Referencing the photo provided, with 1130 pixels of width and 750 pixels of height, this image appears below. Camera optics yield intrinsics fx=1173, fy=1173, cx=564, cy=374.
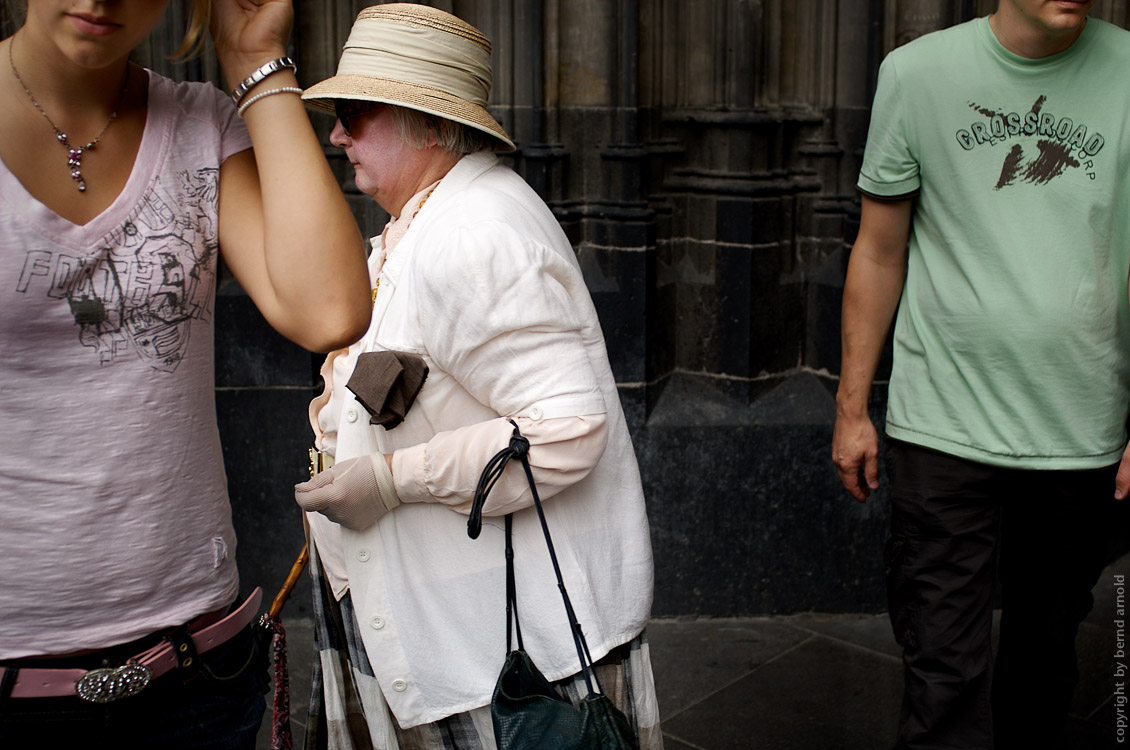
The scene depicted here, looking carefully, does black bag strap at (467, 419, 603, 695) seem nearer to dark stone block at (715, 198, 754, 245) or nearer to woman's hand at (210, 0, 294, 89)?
woman's hand at (210, 0, 294, 89)

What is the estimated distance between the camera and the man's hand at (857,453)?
9.41 feet

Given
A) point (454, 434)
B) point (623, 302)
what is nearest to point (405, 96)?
point (454, 434)

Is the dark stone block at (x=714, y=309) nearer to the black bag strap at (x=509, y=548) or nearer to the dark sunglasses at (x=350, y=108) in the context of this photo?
the dark sunglasses at (x=350, y=108)

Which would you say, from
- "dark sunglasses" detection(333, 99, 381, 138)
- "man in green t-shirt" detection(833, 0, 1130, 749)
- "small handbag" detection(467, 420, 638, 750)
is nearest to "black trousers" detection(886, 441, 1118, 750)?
"man in green t-shirt" detection(833, 0, 1130, 749)

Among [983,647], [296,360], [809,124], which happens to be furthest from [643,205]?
[983,647]

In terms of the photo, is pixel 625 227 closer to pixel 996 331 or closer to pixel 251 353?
pixel 251 353

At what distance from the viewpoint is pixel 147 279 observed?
1.60 meters

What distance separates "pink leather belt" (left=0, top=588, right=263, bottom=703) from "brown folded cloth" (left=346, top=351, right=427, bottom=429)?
44 centimetres

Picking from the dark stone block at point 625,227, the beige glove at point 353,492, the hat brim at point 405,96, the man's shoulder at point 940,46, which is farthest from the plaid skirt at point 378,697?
the dark stone block at point 625,227

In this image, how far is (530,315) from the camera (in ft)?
6.27

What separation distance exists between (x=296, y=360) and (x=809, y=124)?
6.64 feet

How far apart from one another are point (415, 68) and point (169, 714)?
3.88ft

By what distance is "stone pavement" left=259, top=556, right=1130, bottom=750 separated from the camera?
11.4 feet

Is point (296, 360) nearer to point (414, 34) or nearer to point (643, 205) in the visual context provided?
point (643, 205)
